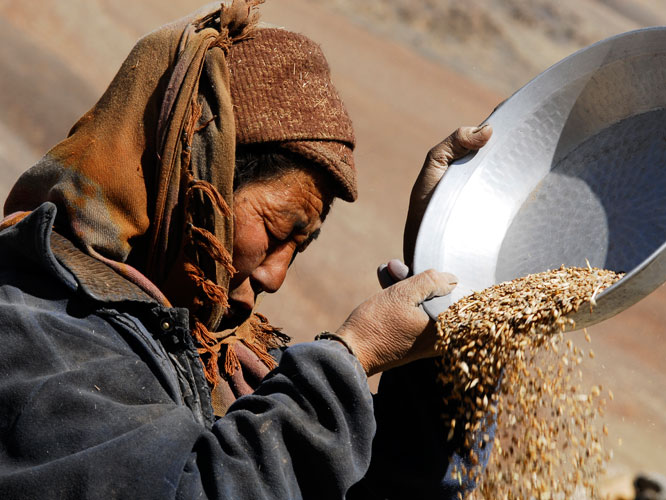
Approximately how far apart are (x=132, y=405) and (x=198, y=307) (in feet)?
1.59

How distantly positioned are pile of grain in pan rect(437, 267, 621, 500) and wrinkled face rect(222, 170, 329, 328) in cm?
42

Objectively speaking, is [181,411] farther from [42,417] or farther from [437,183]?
[437,183]

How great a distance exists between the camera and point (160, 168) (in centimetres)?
173

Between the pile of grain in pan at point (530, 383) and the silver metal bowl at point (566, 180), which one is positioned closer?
the pile of grain in pan at point (530, 383)

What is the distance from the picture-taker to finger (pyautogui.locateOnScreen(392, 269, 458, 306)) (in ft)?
6.01

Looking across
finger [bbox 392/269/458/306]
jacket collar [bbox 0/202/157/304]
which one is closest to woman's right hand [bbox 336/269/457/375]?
finger [bbox 392/269/458/306]

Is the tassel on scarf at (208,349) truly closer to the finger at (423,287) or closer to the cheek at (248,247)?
the cheek at (248,247)

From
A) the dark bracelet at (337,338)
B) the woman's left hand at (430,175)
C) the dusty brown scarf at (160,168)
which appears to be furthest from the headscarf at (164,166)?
the woman's left hand at (430,175)

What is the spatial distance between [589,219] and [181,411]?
49.6 inches

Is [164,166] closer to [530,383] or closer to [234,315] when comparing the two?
[234,315]

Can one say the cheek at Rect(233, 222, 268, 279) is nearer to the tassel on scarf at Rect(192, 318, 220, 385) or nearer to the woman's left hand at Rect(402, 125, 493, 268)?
the tassel on scarf at Rect(192, 318, 220, 385)

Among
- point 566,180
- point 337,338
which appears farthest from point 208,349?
point 566,180

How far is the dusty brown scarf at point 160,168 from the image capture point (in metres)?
1.71

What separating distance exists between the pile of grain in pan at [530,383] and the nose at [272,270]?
16.8 inches
